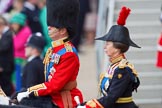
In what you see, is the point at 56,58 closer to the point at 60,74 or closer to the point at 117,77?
the point at 60,74

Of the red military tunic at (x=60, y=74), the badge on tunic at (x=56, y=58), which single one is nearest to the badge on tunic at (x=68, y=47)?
Result: the red military tunic at (x=60, y=74)

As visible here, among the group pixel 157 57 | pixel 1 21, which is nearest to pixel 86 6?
pixel 1 21

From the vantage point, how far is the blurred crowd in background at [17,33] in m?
10.9

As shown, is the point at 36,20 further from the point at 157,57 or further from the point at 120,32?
the point at 120,32

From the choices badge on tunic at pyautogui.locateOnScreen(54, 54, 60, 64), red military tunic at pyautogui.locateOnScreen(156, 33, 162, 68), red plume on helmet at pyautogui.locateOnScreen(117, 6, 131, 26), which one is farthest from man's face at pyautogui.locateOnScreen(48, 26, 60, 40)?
red military tunic at pyautogui.locateOnScreen(156, 33, 162, 68)

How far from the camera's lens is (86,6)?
1484 cm

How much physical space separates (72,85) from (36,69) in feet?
7.28

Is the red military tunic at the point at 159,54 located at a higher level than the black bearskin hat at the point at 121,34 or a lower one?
lower

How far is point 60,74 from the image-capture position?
23.2 feet

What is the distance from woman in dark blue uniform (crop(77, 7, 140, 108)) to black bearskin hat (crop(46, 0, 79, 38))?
1.18 ft

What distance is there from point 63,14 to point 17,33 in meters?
4.98

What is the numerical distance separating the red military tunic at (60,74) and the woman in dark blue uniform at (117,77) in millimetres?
288

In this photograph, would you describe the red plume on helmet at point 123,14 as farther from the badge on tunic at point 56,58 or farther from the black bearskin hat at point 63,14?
the badge on tunic at point 56,58

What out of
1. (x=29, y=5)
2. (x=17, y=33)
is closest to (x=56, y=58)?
(x=17, y=33)
